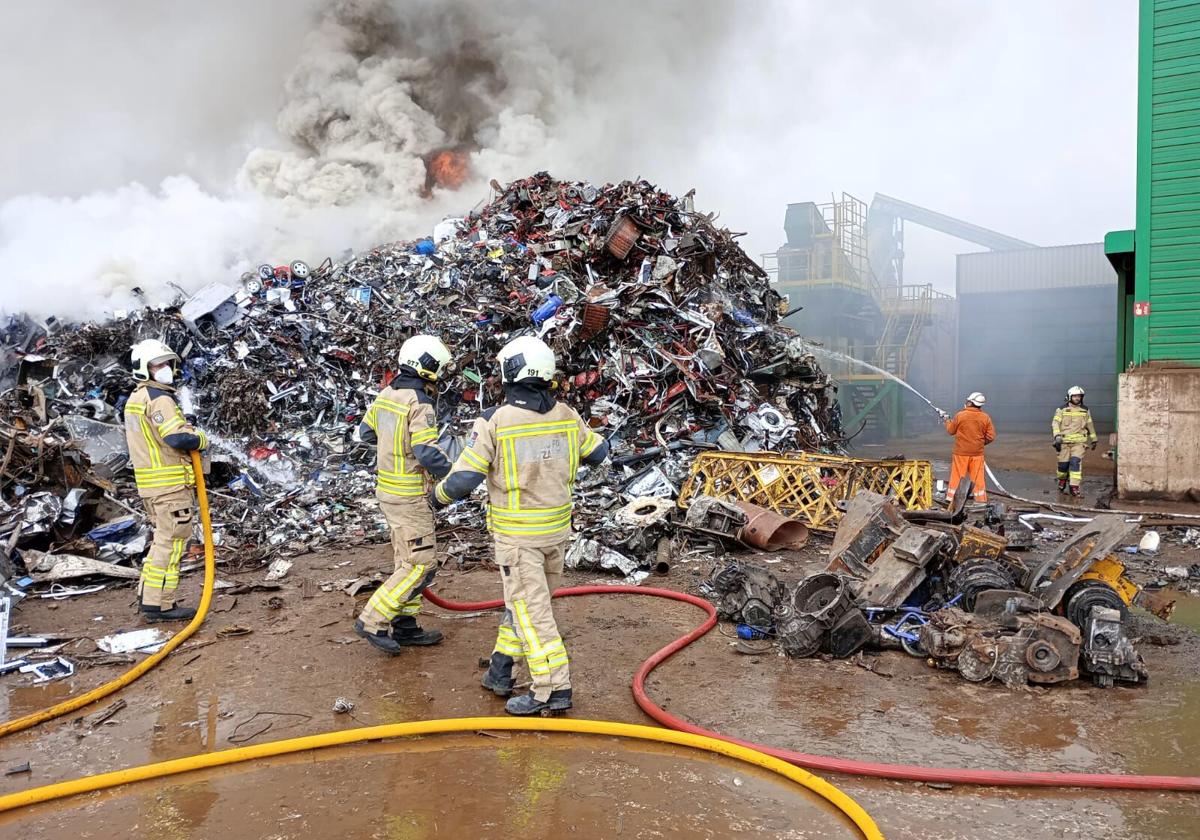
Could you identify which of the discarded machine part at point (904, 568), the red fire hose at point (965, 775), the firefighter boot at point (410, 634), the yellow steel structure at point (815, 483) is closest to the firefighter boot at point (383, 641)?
the firefighter boot at point (410, 634)

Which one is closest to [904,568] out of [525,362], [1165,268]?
[525,362]

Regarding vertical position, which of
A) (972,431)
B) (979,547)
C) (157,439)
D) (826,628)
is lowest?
(826,628)

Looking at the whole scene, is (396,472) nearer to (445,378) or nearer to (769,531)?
(769,531)

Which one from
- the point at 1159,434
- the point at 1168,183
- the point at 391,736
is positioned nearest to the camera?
the point at 391,736

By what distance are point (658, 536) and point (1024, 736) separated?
3.90 meters

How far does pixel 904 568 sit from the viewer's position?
17.1 feet

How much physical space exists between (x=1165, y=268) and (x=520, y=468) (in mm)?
10252

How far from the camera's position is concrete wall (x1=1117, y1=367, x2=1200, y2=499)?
960 cm

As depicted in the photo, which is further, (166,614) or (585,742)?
(166,614)

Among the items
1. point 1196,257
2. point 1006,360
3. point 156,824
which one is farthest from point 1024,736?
point 1006,360

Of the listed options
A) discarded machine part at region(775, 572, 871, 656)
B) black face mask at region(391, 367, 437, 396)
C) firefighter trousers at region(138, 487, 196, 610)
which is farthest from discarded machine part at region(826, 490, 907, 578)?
firefighter trousers at region(138, 487, 196, 610)

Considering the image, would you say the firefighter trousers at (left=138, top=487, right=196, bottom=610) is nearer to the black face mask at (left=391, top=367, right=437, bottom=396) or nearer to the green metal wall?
the black face mask at (left=391, top=367, right=437, bottom=396)

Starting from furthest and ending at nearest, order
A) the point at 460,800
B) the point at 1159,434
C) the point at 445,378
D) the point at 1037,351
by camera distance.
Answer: the point at 1037,351 → the point at 445,378 → the point at 1159,434 → the point at 460,800

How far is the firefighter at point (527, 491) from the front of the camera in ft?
12.6
